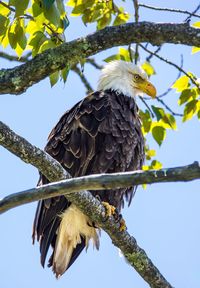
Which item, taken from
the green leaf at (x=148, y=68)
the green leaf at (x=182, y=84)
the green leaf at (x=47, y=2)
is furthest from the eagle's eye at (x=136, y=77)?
the green leaf at (x=47, y=2)

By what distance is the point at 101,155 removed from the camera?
5.27 m

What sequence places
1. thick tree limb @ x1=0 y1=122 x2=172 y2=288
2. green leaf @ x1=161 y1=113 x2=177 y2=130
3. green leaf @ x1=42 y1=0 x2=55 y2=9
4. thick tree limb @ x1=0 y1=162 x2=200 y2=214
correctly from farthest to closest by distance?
green leaf @ x1=161 y1=113 x2=177 y2=130, thick tree limb @ x1=0 y1=122 x2=172 y2=288, green leaf @ x1=42 y1=0 x2=55 y2=9, thick tree limb @ x1=0 y1=162 x2=200 y2=214

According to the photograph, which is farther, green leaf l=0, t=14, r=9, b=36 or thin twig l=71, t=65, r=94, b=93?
thin twig l=71, t=65, r=94, b=93

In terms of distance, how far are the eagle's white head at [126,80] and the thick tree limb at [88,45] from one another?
8.26ft

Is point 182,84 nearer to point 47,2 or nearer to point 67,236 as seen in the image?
point 47,2

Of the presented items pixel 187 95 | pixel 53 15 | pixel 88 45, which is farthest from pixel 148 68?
pixel 53 15

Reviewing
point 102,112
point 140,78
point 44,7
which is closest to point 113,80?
point 140,78

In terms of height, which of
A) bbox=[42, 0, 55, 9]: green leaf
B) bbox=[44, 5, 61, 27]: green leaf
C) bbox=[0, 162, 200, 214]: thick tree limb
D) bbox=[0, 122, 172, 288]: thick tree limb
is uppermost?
bbox=[44, 5, 61, 27]: green leaf

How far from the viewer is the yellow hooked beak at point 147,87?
6.19 metres

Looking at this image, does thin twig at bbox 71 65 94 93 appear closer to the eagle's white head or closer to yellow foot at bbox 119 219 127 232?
the eagle's white head

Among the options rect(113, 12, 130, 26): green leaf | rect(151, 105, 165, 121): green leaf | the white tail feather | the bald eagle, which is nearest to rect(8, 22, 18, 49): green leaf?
rect(151, 105, 165, 121): green leaf

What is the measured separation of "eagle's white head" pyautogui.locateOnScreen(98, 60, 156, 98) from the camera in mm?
6215

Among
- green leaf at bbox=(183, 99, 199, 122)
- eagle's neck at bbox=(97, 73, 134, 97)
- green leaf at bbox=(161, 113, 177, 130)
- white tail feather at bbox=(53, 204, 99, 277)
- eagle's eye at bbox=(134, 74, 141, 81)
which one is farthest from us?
eagle's eye at bbox=(134, 74, 141, 81)

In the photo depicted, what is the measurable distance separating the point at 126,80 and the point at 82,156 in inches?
53.9
